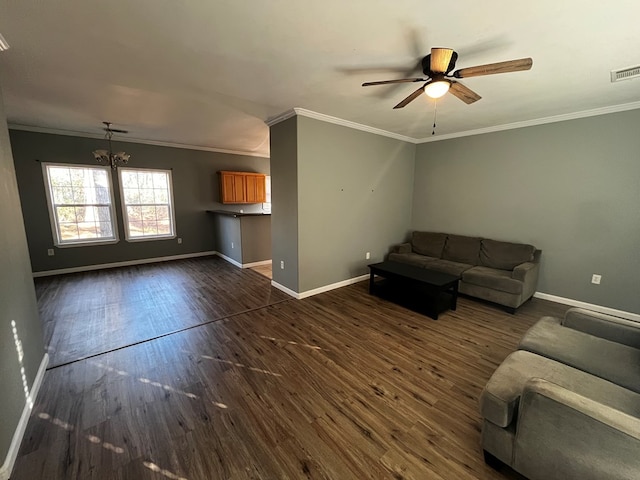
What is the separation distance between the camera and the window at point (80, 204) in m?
4.73

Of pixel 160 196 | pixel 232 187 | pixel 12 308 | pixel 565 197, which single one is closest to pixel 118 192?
pixel 160 196

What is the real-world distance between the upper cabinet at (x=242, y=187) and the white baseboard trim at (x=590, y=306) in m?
6.11

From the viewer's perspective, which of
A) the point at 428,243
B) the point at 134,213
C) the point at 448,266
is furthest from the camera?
the point at 134,213

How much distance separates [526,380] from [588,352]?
664 mm

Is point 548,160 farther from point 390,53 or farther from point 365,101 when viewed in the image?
point 390,53

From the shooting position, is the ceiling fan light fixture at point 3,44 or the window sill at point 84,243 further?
the window sill at point 84,243

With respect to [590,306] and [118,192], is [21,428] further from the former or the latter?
[590,306]

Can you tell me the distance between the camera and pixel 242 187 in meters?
6.59

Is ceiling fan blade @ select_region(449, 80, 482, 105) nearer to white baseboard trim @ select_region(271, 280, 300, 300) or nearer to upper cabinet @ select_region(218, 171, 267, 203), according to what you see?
white baseboard trim @ select_region(271, 280, 300, 300)

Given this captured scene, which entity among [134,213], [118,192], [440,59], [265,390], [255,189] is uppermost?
[440,59]

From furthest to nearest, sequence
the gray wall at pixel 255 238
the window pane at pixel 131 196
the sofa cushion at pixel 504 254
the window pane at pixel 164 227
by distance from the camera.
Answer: the window pane at pixel 164 227 → the window pane at pixel 131 196 → the gray wall at pixel 255 238 → the sofa cushion at pixel 504 254

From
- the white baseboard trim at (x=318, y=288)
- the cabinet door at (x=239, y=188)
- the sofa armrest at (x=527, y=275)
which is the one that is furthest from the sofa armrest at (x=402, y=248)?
the cabinet door at (x=239, y=188)

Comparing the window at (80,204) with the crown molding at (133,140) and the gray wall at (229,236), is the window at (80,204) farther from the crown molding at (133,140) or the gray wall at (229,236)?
the gray wall at (229,236)

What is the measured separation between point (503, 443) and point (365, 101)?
10.6 ft
